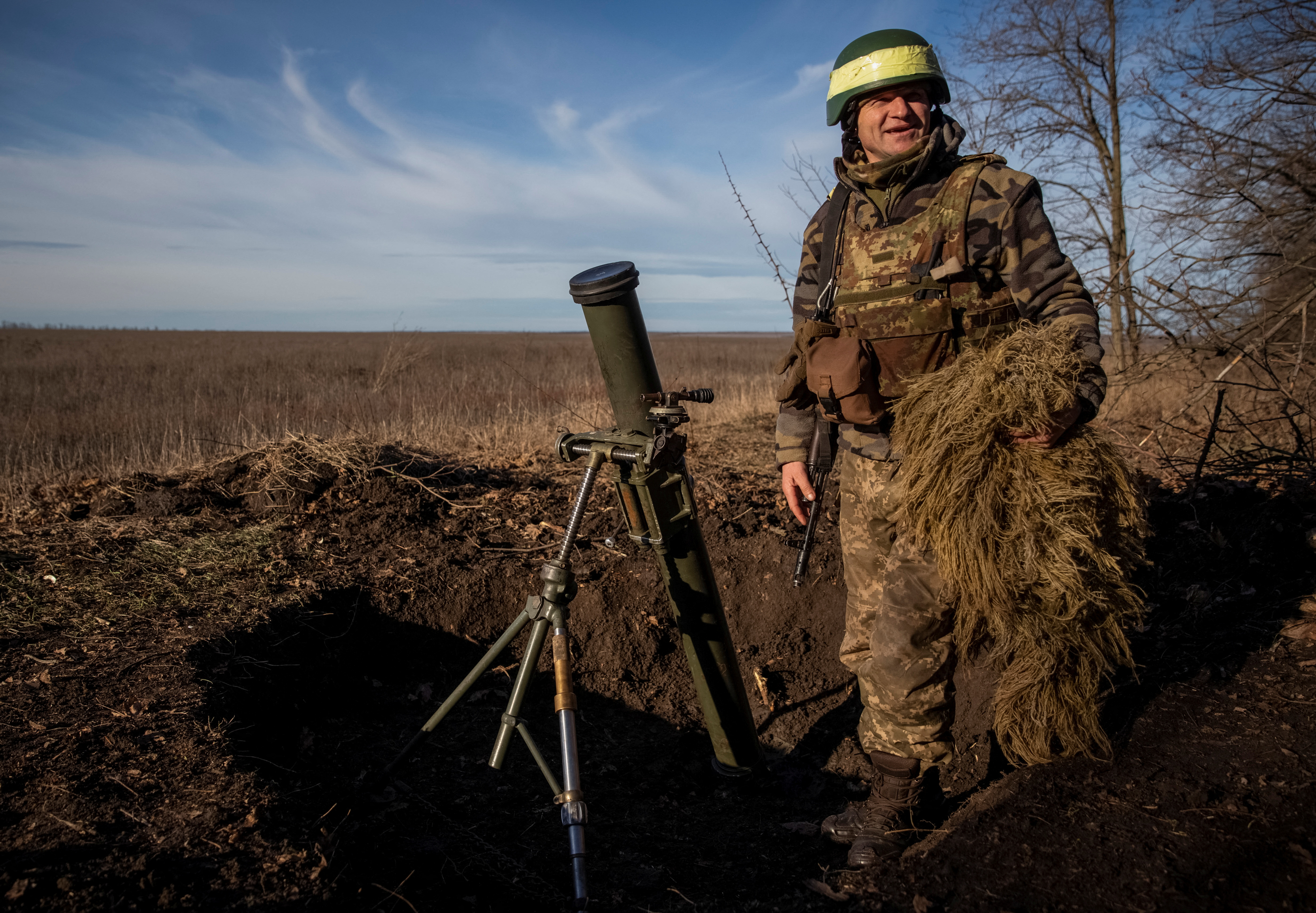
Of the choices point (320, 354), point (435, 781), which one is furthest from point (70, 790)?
point (320, 354)

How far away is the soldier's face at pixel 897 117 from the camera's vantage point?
249cm

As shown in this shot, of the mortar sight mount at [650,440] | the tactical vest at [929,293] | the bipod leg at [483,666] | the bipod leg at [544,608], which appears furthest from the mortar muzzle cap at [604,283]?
the bipod leg at [483,666]

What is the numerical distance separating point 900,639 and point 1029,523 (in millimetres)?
557

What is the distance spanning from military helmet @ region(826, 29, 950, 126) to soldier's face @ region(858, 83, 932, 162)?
47mm

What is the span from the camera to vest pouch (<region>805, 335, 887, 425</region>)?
2.46m

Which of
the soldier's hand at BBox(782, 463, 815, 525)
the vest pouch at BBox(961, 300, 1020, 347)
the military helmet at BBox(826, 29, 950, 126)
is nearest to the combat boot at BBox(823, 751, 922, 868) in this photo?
the soldier's hand at BBox(782, 463, 815, 525)

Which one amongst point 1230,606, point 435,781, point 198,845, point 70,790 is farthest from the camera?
point 1230,606

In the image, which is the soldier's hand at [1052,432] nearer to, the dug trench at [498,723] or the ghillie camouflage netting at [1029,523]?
the ghillie camouflage netting at [1029,523]

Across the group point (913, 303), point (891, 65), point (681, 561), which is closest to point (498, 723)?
point (681, 561)

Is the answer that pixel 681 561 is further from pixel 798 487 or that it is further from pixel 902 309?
pixel 902 309

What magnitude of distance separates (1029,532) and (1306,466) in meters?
3.30

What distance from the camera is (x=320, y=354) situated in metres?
30.5

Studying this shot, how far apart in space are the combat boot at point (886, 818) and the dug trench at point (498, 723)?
9 cm

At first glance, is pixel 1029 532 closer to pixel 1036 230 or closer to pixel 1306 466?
pixel 1036 230
